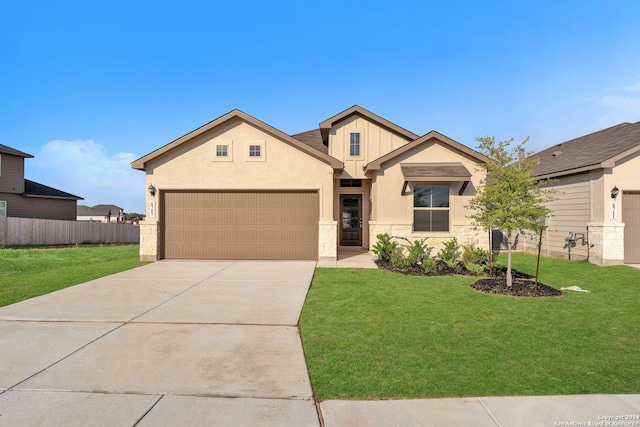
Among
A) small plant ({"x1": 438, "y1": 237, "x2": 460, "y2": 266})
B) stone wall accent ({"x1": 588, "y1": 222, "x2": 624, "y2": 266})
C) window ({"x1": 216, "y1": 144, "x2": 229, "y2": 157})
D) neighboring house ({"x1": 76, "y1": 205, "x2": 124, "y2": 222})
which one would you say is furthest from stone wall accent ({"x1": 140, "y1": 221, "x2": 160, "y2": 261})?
neighboring house ({"x1": 76, "y1": 205, "x2": 124, "y2": 222})

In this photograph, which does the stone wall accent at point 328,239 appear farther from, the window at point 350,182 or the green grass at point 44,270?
the green grass at point 44,270

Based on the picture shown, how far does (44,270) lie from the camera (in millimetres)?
11469

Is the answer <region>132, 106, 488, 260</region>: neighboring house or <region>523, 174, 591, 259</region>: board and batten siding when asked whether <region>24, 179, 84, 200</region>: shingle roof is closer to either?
<region>132, 106, 488, 260</region>: neighboring house

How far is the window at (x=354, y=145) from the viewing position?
15398 millimetres

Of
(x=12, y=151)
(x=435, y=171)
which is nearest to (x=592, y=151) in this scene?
(x=435, y=171)

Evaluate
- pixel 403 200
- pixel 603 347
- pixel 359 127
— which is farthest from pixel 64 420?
pixel 359 127

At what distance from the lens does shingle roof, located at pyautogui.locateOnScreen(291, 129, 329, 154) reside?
54.7ft

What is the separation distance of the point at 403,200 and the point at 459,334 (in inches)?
327

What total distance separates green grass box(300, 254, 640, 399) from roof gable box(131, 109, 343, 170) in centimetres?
545

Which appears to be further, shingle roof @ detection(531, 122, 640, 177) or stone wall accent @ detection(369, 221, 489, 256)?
stone wall accent @ detection(369, 221, 489, 256)

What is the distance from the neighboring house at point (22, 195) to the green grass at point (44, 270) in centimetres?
930

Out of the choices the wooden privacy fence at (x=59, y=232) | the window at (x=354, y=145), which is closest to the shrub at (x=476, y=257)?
the window at (x=354, y=145)

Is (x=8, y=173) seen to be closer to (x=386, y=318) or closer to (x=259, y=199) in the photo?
(x=259, y=199)

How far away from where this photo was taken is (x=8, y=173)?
23.2 m
